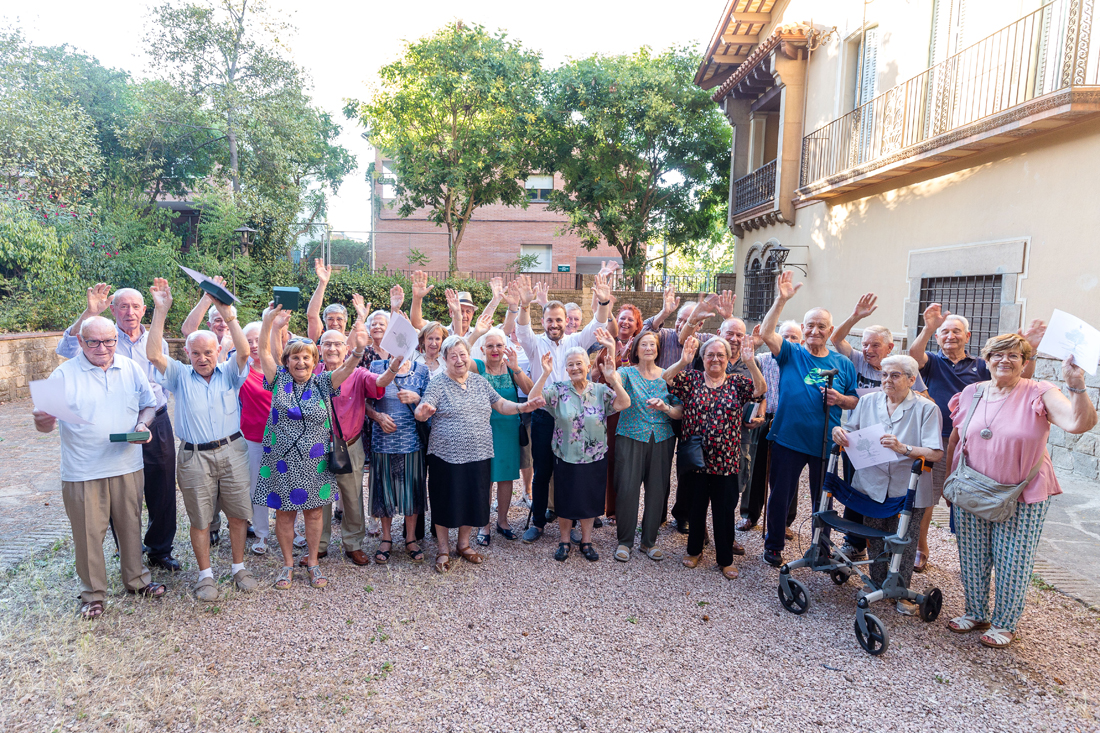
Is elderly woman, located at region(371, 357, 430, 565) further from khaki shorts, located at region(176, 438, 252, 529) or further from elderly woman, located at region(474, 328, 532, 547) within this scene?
khaki shorts, located at region(176, 438, 252, 529)

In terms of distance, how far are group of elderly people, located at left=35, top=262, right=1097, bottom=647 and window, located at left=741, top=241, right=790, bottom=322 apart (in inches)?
388

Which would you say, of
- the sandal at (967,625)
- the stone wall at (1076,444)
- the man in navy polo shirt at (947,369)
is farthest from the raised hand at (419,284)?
the stone wall at (1076,444)

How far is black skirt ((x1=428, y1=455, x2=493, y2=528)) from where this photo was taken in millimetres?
4641

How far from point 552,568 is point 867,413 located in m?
2.50

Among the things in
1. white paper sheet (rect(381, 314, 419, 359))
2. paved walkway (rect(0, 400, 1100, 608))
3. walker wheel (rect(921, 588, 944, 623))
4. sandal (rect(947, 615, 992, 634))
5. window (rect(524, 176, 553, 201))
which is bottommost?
paved walkway (rect(0, 400, 1100, 608))

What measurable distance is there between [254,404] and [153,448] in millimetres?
746

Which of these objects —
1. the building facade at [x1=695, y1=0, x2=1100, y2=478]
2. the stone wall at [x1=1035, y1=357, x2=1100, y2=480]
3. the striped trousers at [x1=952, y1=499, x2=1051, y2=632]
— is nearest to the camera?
the striped trousers at [x1=952, y1=499, x2=1051, y2=632]

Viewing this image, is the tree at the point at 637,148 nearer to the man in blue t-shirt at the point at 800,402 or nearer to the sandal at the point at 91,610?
the man in blue t-shirt at the point at 800,402

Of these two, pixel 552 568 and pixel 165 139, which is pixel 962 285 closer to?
pixel 552 568

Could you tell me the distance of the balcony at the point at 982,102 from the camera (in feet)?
22.3

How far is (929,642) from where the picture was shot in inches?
149

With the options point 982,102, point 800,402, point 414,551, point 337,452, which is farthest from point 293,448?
point 982,102

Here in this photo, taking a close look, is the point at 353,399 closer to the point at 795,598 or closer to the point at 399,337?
the point at 399,337

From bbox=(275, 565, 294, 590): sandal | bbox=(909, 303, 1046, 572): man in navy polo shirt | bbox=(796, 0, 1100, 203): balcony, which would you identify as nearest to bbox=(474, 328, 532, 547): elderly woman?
bbox=(275, 565, 294, 590): sandal
